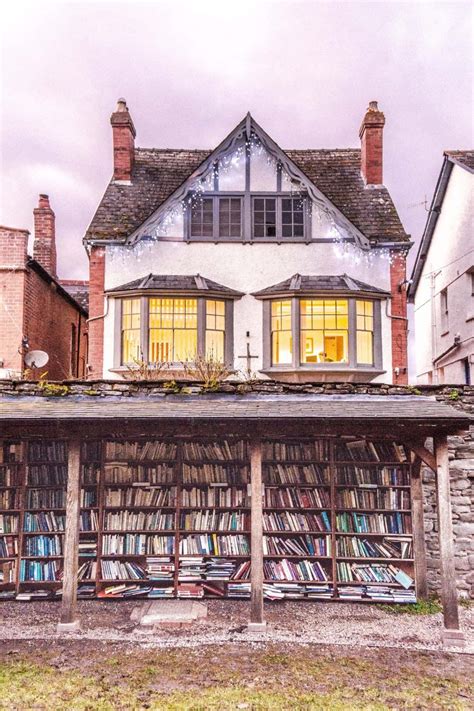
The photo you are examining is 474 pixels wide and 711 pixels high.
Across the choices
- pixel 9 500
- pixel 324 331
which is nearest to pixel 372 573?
pixel 9 500

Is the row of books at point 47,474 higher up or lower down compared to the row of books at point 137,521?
higher up

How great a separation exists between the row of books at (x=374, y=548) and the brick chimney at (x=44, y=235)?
11.4 metres

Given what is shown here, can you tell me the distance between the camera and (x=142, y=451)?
26.6 feet

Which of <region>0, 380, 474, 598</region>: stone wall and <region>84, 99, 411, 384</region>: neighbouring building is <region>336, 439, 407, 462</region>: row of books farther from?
<region>84, 99, 411, 384</region>: neighbouring building

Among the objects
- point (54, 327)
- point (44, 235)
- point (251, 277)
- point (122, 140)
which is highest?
point (122, 140)

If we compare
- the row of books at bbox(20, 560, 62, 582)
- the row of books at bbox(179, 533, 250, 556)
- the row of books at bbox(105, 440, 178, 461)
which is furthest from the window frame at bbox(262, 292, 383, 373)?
the row of books at bbox(20, 560, 62, 582)

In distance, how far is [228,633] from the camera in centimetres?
665

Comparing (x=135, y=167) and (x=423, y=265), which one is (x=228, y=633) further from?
(x=423, y=265)

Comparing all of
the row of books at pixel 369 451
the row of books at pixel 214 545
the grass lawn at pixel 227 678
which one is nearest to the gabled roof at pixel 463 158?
the row of books at pixel 369 451

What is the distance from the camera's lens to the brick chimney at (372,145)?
13.2m

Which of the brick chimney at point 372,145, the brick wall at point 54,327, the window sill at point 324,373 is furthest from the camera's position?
the brick chimney at point 372,145

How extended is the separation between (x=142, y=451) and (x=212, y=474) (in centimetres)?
114

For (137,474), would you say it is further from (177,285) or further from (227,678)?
(177,285)

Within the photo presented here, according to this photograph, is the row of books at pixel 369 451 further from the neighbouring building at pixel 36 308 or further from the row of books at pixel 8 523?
the neighbouring building at pixel 36 308
